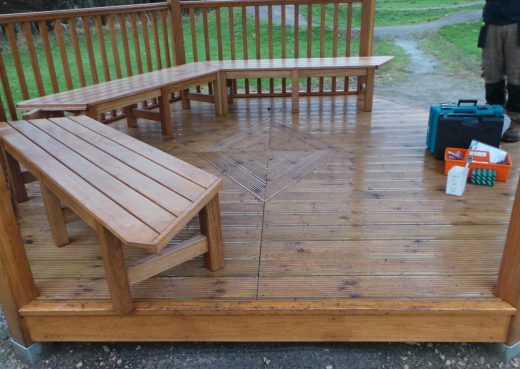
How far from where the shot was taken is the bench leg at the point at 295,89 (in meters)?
4.45

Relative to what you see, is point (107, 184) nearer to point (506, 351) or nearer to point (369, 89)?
point (506, 351)

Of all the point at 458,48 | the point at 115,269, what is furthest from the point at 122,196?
the point at 458,48

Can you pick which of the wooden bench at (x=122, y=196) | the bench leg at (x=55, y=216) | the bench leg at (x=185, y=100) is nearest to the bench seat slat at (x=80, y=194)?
the wooden bench at (x=122, y=196)

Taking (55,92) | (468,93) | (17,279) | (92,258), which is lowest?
(468,93)

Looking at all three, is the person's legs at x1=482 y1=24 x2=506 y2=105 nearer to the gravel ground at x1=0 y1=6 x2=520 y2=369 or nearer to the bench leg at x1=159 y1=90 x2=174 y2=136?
the gravel ground at x1=0 y1=6 x2=520 y2=369

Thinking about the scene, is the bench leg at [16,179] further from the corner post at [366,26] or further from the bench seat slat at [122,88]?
the corner post at [366,26]

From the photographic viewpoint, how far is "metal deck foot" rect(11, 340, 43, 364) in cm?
202

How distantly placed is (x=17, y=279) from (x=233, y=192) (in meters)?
1.37

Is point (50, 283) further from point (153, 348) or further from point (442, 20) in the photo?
point (442, 20)

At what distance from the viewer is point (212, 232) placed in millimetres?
2047

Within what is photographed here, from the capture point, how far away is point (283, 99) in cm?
512

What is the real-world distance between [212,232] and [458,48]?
35.4 feet

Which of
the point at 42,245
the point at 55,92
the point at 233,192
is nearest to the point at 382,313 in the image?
the point at 233,192

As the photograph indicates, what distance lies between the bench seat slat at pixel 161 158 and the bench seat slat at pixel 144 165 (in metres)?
0.02
